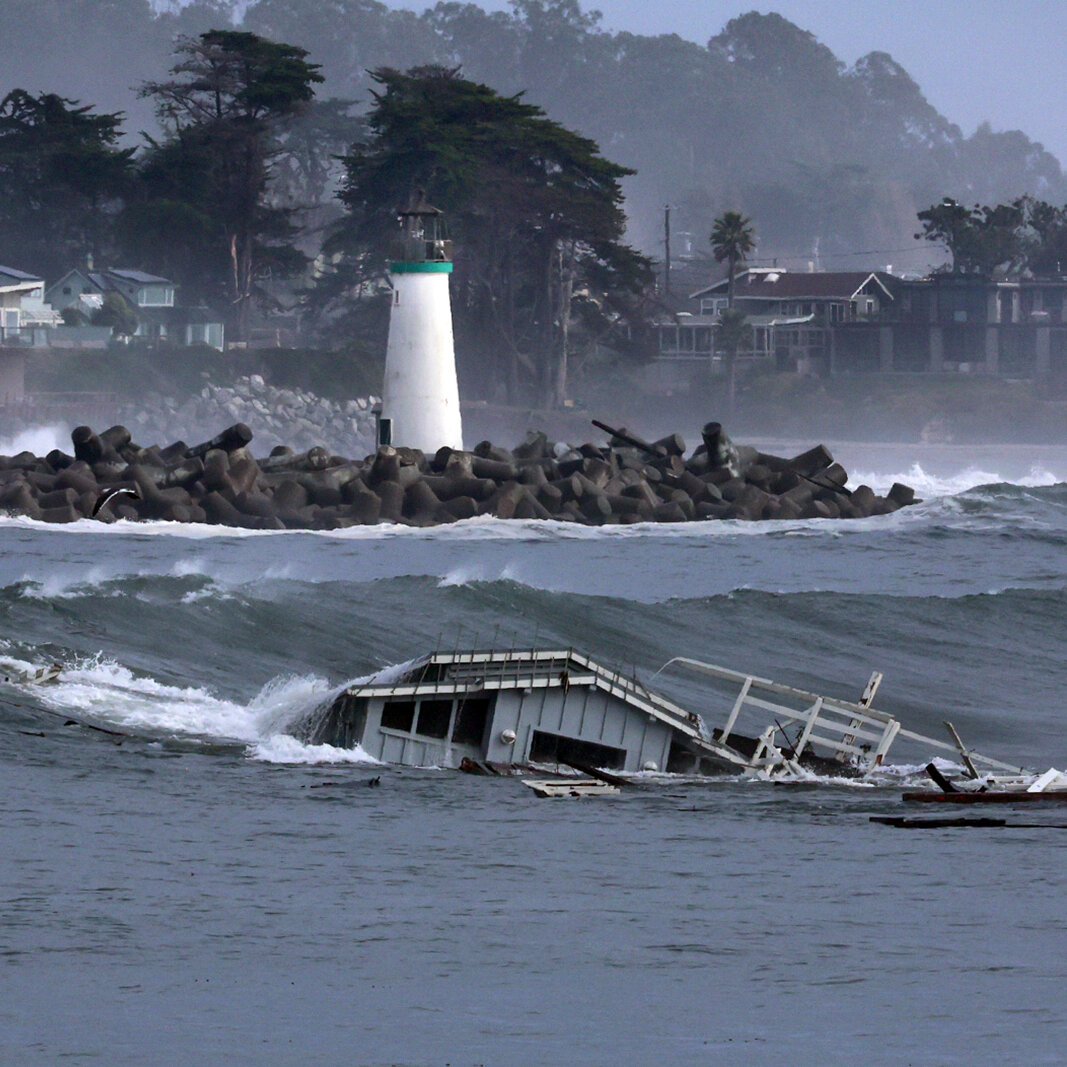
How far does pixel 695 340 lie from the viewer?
102750 millimetres

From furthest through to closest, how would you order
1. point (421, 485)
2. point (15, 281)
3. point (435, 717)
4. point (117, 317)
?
point (117, 317)
point (15, 281)
point (421, 485)
point (435, 717)

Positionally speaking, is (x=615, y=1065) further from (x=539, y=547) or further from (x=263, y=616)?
(x=539, y=547)

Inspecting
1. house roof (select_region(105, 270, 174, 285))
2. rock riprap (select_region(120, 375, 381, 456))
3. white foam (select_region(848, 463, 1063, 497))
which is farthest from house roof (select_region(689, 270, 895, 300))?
house roof (select_region(105, 270, 174, 285))

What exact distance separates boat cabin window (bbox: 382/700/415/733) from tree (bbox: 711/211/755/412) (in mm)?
76697

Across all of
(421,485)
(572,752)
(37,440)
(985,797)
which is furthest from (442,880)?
(37,440)

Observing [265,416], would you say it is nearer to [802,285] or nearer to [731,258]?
[731,258]

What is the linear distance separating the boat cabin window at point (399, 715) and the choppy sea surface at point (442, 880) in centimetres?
52

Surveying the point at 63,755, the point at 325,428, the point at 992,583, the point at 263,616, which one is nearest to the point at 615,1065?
the point at 63,755

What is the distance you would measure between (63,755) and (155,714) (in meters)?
2.23

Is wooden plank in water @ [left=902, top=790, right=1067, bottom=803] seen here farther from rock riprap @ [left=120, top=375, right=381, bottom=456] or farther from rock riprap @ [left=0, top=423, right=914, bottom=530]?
rock riprap @ [left=120, top=375, right=381, bottom=456]

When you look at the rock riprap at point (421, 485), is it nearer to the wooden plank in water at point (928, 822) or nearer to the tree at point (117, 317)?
the wooden plank in water at point (928, 822)

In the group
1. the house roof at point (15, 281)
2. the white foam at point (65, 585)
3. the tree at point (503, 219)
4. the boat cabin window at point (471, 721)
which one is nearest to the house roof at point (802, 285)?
the tree at point (503, 219)

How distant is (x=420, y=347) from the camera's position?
4781cm

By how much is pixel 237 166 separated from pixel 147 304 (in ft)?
A: 22.3
